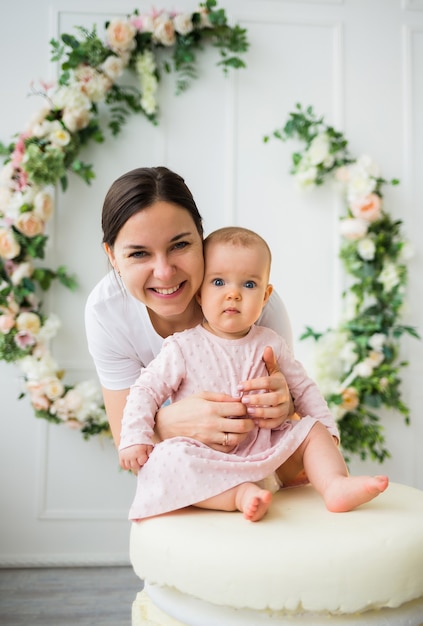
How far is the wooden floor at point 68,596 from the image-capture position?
8.25 ft

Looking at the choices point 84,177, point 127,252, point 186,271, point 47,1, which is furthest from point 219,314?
point 47,1

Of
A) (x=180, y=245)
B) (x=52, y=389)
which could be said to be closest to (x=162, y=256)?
(x=180, y=245)

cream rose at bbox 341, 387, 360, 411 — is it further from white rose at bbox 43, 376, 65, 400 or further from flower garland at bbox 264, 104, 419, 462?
white rose at bbox 43, 376, 65, 400

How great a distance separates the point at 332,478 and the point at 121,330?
77 centimetres

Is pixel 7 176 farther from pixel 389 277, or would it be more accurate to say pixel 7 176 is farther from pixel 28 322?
pixel 389 277

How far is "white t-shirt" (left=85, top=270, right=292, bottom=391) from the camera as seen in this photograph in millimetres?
1814

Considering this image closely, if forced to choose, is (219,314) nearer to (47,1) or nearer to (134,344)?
(134,344)

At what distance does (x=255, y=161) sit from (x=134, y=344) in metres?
1.89

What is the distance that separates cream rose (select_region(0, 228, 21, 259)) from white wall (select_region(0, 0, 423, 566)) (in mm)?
234

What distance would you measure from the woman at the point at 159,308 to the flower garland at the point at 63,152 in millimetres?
1377

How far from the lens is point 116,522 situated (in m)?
3.35

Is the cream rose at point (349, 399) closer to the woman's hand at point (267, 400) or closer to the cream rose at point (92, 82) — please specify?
the woman's hand at point (267, 400)

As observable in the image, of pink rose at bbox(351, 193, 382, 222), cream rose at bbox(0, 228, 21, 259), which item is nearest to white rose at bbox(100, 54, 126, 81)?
cream rose at bbox(0, 228, 21, 259)

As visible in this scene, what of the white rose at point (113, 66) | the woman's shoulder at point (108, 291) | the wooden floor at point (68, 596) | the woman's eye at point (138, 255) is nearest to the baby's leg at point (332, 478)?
the woman's eye at point (138, 255)
